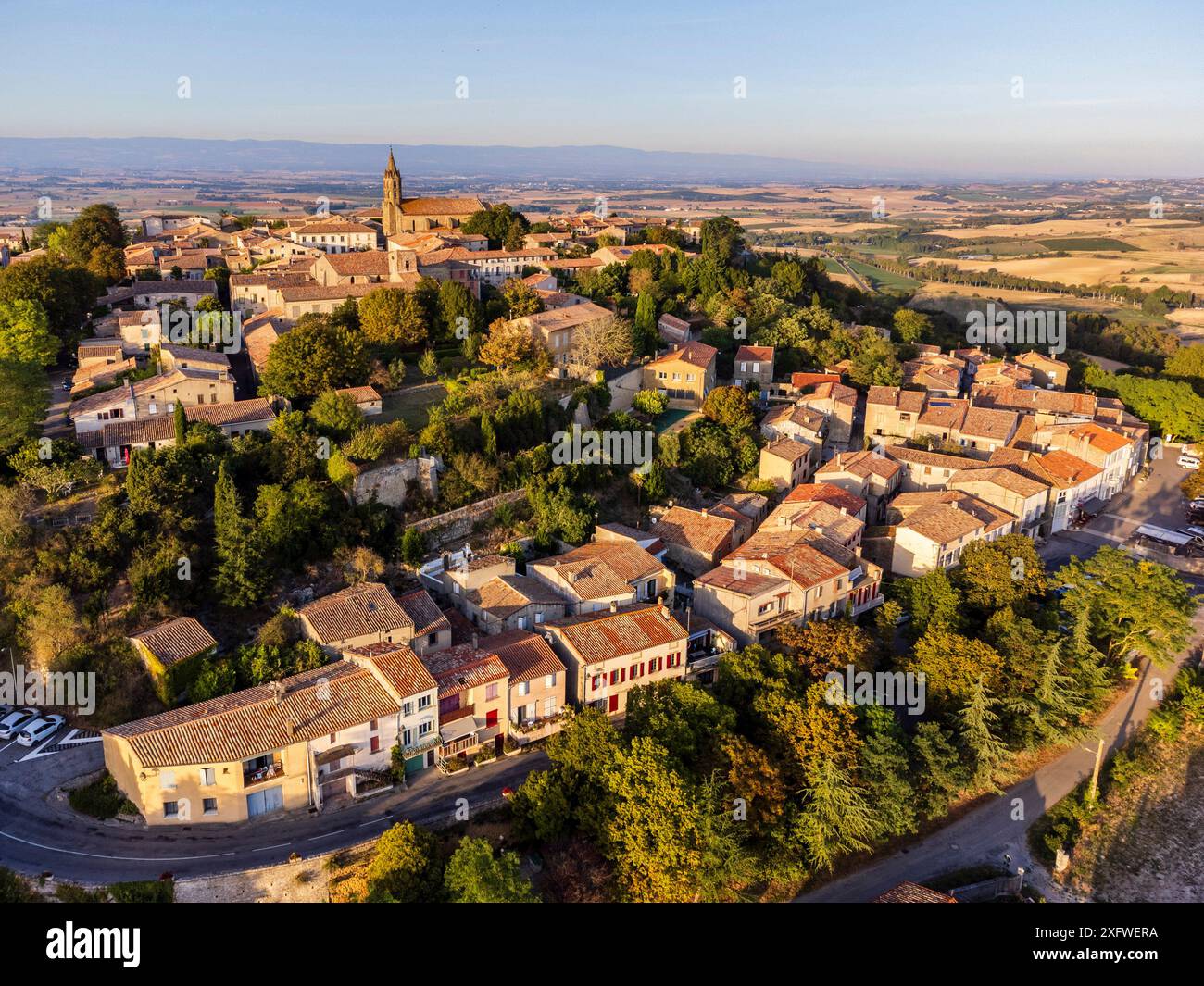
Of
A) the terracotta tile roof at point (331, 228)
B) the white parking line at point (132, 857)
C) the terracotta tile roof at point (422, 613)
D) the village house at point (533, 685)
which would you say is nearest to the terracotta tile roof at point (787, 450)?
the village house at point (533, 685)

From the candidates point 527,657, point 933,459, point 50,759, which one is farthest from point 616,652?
point 933,459

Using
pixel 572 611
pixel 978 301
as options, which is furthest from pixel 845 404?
pixel 978 301

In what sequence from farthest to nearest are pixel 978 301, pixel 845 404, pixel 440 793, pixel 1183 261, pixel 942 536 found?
pixel 1183 261, pixel 978 301, pixel 845 404, pixel 942 536, pixel 440 793

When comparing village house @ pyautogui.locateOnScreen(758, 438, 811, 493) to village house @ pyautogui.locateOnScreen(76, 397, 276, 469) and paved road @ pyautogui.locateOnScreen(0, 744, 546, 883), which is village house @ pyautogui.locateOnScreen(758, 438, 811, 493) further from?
paved road @ pyautogui.locateOnScreen(0, 744, 546, 883)

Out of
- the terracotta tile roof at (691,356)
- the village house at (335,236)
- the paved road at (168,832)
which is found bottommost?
the paved road at (168,832)

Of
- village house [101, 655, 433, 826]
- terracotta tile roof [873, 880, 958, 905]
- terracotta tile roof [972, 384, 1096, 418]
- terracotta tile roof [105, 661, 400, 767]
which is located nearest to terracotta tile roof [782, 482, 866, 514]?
terracotta tile roof [972, 384, 1096, 418]

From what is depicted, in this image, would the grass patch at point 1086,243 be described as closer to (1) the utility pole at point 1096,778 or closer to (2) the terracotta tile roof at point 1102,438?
(2) the terracotta tile roof at point 1102,438
